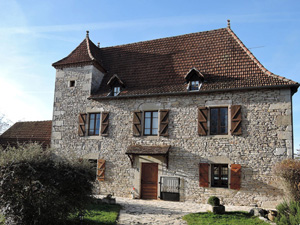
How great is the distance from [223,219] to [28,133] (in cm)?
1220

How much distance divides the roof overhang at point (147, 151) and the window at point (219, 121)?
6.92 feet

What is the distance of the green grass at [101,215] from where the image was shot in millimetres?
7176

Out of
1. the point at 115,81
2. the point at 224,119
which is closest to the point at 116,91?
the point at 115,81

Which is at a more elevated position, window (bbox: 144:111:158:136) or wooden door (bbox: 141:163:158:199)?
window (bbox: 144:111:158:136)

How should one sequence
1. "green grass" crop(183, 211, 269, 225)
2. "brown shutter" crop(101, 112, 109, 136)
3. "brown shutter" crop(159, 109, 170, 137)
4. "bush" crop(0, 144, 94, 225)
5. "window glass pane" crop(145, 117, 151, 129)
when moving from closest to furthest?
"bush" crop(0, 144, 94, 225) → "green grass" crop(183, 211, 269, 225) → "brown shutter" crop(159, 109, 170, 137) → "window glass pane" crop(145, 117, 151, 129) → "brown shutter" crop(101, 112, 109, 136)

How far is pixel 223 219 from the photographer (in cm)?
793

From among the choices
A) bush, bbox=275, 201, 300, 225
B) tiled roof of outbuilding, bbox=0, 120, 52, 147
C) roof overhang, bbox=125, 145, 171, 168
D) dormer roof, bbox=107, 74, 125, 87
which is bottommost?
bush, bbox=275, 201, 300, 225

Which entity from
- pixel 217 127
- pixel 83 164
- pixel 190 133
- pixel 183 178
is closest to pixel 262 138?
pixel 217 127

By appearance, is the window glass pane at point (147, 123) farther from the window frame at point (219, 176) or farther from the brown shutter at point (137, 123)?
the window frame at point (219, 176)

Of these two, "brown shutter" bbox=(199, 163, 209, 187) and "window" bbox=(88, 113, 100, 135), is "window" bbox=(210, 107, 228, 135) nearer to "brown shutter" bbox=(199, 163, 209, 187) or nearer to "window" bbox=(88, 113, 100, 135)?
"brown shutter" bbox=(199, 163, 209, 187)

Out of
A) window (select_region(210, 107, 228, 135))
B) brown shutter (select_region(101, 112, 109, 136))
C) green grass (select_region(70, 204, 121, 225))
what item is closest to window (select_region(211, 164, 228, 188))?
window (select_region(210, 107, 228, 135))

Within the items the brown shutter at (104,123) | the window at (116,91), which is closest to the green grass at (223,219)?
the brown shutter at (104,123)

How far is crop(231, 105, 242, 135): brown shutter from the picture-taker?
11.0 metres

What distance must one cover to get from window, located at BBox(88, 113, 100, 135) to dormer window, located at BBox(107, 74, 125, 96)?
136cm
